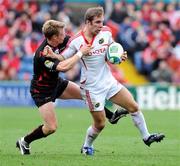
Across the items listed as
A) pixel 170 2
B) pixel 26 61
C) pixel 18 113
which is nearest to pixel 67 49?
pixel 18 113

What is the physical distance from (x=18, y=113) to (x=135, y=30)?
6.56m

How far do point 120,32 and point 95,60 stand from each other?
15242mm

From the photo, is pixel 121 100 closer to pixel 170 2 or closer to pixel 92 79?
pixel 92 79

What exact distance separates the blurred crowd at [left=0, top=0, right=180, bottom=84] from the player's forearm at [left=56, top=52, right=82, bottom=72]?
14.5 metres

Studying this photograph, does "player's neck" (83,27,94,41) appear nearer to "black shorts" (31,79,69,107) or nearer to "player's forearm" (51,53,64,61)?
"player's forearm" (51,53,64,61)

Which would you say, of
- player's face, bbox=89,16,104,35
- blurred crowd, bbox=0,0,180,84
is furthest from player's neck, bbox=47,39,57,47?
blurred crowd, bbox=0,0,180,84

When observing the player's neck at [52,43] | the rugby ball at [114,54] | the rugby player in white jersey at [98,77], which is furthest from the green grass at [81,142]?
the player's neck at [52,43]

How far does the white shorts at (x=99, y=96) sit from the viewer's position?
1137 centimetres

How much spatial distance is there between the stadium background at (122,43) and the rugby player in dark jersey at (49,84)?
41.1 ft

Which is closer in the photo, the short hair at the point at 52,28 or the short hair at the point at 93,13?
the short hair at the point at 93,13

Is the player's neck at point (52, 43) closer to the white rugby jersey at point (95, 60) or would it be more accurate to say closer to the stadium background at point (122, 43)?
the white rugby jersey at point (95, 60)

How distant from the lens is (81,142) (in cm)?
1391

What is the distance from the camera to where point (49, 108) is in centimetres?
1148

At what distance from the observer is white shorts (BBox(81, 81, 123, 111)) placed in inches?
448
